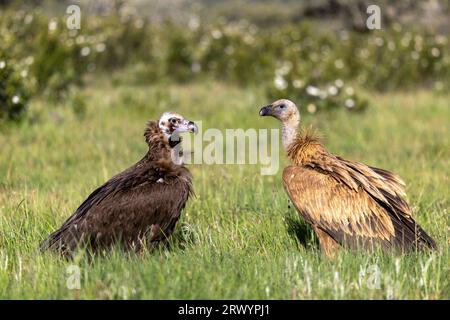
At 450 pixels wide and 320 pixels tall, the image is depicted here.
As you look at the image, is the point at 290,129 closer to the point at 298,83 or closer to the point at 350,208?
the point at 350,208

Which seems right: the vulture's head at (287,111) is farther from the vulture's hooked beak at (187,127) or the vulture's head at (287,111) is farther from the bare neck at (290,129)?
the vulture's hooked beak at (187,127)

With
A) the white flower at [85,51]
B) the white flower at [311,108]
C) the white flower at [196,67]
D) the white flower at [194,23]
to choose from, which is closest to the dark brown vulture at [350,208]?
the white flower at [311,108]

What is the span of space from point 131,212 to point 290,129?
160 centimetres

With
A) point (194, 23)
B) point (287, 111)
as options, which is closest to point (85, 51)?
point (194, 23)

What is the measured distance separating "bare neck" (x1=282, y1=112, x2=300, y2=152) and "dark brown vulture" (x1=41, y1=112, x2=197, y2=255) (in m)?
0.93

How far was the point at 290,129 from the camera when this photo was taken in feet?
20.0

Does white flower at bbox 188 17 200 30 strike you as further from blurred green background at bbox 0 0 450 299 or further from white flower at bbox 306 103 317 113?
white flower at bbox 306 103 317 113

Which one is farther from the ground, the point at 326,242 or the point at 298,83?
the point at 298,83

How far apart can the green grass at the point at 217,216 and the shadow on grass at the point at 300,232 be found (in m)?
0.02

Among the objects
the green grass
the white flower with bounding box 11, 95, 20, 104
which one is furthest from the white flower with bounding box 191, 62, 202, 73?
the white flower with bounding box 11, 95, 20, 104
